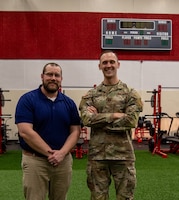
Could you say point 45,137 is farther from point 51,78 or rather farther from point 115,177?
point 115,177

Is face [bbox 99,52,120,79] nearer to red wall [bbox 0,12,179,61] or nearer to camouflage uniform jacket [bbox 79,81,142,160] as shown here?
camouflage uniform jacket [bbox 79,81,142,160]

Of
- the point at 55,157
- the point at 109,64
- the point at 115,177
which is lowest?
the point at 115,177

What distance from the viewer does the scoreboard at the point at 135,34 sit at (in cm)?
1022

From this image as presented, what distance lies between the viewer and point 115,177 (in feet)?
8.81

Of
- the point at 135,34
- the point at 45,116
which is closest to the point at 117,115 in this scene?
the point at 45,116

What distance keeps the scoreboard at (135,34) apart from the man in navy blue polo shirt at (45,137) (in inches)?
307

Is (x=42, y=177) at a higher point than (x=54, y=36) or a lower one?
lower

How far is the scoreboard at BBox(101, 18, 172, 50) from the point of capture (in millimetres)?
10219

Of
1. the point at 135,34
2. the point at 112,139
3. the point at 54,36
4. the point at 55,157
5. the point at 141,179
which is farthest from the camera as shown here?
the point at 54,36

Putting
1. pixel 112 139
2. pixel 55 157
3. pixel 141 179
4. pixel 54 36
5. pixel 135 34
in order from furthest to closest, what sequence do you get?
pixel 54 36 < pixel 135 34 < pixel 141 179 < pixel 112 139 < pixel 55 157

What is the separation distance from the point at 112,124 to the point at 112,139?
138 mm

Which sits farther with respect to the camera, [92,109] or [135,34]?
[135,34]

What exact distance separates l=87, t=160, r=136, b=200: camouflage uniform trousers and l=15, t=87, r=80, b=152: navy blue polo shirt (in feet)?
1.15

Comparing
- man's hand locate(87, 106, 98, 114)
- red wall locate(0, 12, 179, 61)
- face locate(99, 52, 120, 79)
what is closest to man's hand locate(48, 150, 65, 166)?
man's hand locate(87, 106, 98, 114)
